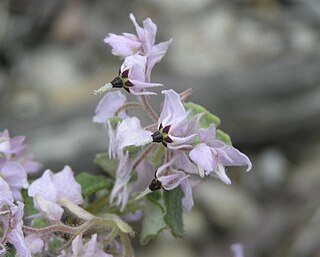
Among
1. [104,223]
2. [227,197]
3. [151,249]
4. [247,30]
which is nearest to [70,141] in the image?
[151,249]

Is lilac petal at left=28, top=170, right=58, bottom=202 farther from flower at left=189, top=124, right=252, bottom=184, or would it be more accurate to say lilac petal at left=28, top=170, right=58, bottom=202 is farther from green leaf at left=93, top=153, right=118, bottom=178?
flower at left=189, top=124, right=252, bottom=184

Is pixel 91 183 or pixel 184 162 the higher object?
pixel 184 162

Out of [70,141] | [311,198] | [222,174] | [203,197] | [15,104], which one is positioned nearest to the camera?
[222,174]

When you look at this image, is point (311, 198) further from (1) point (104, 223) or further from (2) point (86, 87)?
(1) point (104, 223)

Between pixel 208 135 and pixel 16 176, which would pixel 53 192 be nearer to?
pixel 16 176

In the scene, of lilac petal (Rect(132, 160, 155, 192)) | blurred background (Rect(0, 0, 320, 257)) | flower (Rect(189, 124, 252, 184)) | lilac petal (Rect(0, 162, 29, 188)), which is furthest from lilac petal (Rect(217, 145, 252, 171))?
blurred background (Rect(0, 0, 320, 257))

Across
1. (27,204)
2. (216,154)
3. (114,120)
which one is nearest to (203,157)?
A: (216,154)
